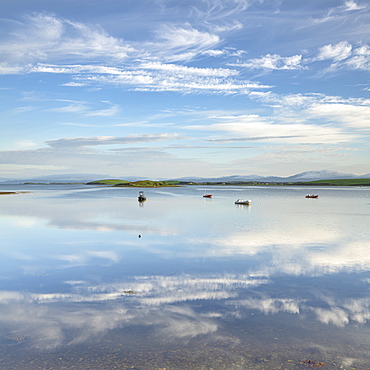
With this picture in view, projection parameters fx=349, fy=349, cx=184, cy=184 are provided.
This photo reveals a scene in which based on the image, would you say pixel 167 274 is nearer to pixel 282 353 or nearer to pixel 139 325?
pixel 139 325

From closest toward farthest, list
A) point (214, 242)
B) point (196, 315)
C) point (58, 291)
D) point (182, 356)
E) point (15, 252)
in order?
point (182, 356)
point (196, 315)
point (58, 291)
point (15, 252)
point (214, 242)

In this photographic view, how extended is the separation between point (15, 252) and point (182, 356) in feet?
62.1

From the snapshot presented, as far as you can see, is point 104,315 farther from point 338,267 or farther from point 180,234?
point 180,234

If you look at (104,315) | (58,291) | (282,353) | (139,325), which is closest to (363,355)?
(282,353)

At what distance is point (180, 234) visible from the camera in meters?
33.9

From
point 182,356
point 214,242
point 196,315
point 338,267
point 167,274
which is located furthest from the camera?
point 214,242

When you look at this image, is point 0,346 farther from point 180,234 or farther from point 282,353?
point 180,234

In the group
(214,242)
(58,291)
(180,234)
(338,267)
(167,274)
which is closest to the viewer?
(58,291)

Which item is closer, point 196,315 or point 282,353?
point 282,353

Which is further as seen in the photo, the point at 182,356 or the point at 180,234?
the point at 180,234

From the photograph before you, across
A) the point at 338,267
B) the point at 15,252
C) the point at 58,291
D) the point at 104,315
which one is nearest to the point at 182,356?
the point at 104,315

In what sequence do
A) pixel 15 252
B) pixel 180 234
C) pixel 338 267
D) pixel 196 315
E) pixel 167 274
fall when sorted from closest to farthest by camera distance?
pixel 196 315 → pixel 167 274 → pixel 338 267 → pixel 15 252 → pixel 180 234

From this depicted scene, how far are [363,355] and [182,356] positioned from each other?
5150 mm

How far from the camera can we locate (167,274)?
18.8m
